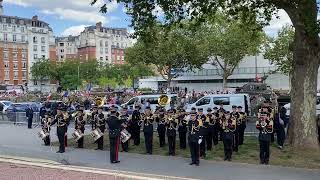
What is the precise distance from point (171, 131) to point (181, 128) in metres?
0.96

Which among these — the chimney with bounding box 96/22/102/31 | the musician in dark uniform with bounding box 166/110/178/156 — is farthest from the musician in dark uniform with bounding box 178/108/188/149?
the chimney with bounding box 96/22/102/31

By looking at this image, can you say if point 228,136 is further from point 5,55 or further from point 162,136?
point 5,55

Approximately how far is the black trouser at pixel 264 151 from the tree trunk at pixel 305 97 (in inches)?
87.0

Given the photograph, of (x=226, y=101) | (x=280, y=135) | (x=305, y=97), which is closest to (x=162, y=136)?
(x=280, y=135)

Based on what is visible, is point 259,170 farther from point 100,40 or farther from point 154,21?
point 100,40

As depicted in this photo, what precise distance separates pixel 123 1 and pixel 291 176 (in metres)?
9.09

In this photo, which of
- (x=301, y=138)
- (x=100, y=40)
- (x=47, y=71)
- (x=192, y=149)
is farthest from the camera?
(x=100, y=40)

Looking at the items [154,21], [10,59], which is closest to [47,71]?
[10,59]

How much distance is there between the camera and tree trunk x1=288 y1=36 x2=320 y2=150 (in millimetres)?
18391

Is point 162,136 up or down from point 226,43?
down

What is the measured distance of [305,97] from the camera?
18.5 metres

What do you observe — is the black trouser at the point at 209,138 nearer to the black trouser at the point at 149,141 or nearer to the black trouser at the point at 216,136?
the black trouser at the point at 216,136

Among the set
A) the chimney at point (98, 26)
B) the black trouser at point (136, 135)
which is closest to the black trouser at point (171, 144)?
the black trouser at point (136, 135)

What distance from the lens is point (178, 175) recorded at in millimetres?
15133
